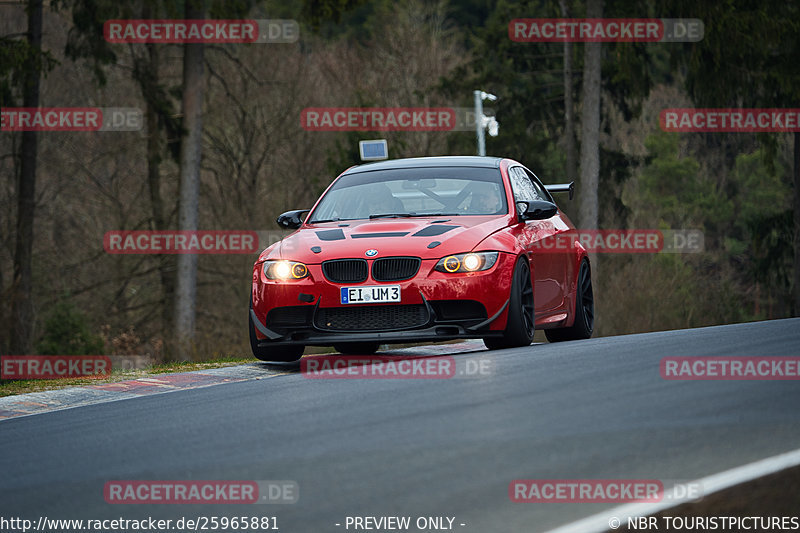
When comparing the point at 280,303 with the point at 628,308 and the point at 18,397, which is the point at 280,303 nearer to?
the point at 18,397

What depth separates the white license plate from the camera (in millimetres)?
9320

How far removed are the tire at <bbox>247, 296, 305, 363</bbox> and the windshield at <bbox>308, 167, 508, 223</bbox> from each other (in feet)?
4.20

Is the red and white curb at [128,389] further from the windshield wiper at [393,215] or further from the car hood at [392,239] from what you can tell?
the windshield wiper at [393,215]

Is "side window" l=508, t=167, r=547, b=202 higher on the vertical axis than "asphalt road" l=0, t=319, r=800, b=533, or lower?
higher

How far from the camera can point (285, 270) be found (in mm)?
9672

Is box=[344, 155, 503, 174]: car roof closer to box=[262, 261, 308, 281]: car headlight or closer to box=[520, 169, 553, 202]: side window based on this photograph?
box=[520, 169, 553, 202]: side window

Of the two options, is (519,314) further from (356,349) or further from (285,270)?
(356,349)

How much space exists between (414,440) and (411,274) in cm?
396

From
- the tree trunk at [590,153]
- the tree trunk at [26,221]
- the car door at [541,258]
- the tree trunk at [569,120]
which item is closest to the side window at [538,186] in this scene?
the car door at [541,258]

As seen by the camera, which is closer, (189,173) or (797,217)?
(189,173)

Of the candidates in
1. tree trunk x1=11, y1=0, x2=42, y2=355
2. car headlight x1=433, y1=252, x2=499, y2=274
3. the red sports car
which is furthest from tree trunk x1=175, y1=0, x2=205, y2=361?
car headlight x1=433, y1=252, x2=499, y2=274

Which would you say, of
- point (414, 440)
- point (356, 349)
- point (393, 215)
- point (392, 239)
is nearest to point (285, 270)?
point (392, 239)

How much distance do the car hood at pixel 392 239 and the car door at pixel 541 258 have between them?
38 cm

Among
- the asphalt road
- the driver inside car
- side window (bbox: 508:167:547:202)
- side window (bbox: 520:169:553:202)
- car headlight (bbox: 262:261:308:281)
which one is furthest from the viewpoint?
side window (bbox: 520:169:553:202)
